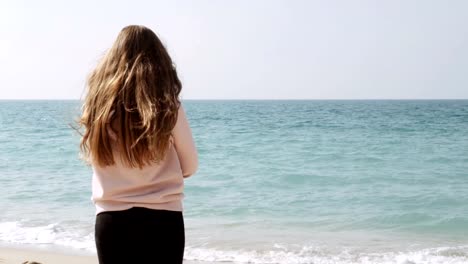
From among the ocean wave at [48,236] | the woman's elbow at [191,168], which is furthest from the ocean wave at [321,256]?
the woman's elbow at [191,168]

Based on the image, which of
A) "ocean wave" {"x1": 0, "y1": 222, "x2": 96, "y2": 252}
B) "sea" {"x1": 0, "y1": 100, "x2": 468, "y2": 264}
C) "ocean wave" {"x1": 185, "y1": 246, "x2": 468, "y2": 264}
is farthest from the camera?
"ocean wave" {"x1": 0, "y1": 222, "x2": 96, "y2": 252}

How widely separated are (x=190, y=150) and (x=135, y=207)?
0.29m

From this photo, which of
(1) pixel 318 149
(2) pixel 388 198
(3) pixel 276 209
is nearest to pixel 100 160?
(3) pixel 276 209

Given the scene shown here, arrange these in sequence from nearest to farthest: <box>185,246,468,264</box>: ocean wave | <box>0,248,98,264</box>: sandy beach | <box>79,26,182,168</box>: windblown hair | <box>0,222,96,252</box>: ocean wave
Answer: <box>79,26,182,168</box>: windblown hair → <box>0,248,98,264</box>: sandy beach → <box>185,246,468,264</box>: ocean wave → <box>0,222,96,252</box>: ocean wave

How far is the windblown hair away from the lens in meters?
2.28

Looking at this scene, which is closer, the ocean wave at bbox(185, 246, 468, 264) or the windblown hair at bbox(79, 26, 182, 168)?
the windblown hair at bbox(79, 26, 182, 168)

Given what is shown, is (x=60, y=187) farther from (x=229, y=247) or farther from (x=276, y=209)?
(x=229, y=247)

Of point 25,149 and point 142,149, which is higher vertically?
point 142,149

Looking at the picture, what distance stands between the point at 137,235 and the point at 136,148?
1.08ft

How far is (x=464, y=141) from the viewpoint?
19.6 metres

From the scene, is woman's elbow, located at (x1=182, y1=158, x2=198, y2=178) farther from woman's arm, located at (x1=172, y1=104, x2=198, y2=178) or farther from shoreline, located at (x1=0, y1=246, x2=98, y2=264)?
shoreline, located at (x1=0, y1=246, x2=98, y2=264)

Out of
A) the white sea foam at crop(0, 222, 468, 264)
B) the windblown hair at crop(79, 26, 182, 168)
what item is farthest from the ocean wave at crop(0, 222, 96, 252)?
the windblown hair at crop(79, 26, 182, 168)

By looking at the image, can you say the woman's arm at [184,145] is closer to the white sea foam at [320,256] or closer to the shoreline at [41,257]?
the shoreline at [41,257]

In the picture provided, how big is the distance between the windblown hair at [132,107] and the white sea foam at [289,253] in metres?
4.24
